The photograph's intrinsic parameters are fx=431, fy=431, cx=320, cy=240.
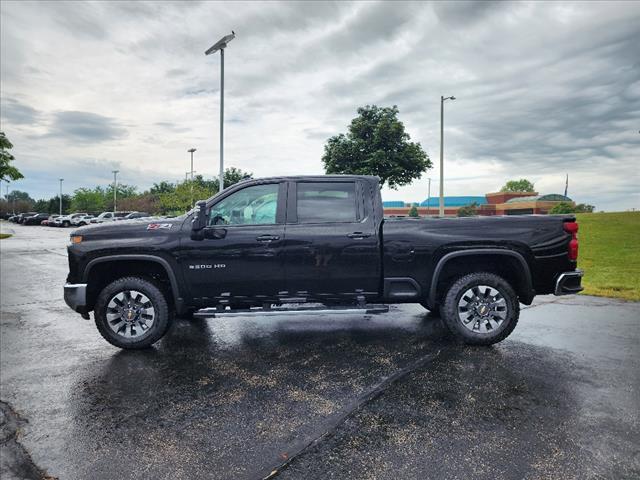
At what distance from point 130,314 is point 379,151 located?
93.2 ft

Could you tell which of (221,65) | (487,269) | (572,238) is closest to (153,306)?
(487,269)

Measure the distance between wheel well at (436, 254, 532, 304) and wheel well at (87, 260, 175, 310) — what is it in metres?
3.40

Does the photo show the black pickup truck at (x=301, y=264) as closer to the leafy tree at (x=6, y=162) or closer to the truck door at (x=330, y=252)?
the truck door at (x=330, y=252)

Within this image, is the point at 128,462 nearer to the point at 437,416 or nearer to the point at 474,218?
the point at 437,416

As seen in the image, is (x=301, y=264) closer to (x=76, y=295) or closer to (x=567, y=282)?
(x=76, y=295)

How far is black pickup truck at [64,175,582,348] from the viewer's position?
514cm

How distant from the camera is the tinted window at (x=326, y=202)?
5.34m

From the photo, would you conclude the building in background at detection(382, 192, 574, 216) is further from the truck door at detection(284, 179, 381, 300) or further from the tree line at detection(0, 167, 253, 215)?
the truck door at detection(284, 179, 381, 300)

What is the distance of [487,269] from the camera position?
18.0 feet

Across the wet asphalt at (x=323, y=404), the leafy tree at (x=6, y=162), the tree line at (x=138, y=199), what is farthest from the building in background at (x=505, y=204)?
the wet asphalt at (x=323, y=404)

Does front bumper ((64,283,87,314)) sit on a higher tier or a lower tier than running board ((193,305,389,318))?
higher

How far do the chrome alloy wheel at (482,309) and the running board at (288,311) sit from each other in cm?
100

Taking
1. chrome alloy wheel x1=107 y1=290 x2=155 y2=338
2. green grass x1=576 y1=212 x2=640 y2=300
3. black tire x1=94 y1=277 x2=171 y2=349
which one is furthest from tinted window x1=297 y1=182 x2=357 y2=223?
green grass x1=576 y1=212 x2=640 y2=300

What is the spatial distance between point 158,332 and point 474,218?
4.12 m
